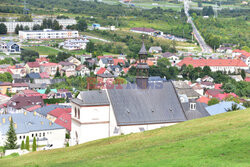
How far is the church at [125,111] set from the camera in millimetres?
33875

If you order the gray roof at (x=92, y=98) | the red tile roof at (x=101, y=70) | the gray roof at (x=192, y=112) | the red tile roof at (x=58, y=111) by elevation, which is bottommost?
the red tile roof at (x=101, y=70)

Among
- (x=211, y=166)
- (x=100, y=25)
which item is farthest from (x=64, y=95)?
(x=100, y=25)

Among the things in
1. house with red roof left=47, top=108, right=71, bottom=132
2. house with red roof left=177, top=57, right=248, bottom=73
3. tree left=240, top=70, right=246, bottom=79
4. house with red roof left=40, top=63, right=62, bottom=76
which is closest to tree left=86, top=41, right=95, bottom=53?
house with red roof left=40, top=63, right=62, bottom=76

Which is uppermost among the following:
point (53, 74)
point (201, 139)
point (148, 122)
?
point (201, 139)

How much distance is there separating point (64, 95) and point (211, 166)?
58769mm

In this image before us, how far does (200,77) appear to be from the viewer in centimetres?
10031

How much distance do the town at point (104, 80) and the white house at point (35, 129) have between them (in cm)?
10

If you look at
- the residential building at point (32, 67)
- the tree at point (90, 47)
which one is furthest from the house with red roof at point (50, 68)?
A: the tree at point (90, 47)

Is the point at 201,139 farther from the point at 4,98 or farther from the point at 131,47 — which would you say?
the point at 131,47

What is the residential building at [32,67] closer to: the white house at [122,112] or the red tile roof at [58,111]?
the red tile roof at [58,111]

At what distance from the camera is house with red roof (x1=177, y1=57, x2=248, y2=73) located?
112 metres

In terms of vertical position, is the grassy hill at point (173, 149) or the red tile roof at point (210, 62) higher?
the grassy hill at point (173, 149)

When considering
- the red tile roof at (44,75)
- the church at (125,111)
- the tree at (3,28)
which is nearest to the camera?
the church at (125,111)

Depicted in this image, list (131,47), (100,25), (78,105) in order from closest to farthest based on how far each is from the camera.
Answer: (78,105) < (131,47) < (100,25)
